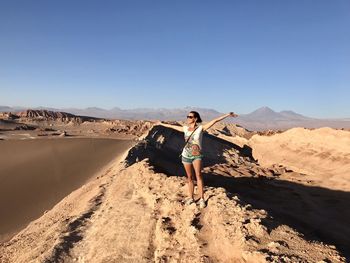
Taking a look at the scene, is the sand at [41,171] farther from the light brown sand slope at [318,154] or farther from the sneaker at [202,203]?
the light brown sand slope at [318,154]

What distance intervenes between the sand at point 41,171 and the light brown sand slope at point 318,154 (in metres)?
5.49

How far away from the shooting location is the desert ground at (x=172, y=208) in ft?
13.5

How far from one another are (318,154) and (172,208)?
24.1 feet

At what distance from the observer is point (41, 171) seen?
1239cm

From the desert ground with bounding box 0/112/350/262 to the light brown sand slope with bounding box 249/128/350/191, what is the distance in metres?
0.04

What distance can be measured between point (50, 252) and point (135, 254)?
1002mm

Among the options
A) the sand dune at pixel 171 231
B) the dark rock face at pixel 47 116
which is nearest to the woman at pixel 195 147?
the sand dune at pixel 171 231

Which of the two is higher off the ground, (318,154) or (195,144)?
(195,144)

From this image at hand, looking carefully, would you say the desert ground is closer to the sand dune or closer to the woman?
the sand dune

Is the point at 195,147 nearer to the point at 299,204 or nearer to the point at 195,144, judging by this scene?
the point at 195,144

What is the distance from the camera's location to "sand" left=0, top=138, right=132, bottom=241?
986 centimetres

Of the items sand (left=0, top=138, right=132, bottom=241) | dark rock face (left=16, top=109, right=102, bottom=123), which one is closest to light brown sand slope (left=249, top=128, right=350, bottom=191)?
sand (left=0, top=138, right=132, bottom=241)

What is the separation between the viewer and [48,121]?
3114cm

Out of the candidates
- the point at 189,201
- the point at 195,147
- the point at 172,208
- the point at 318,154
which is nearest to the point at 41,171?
the point at 318,154
